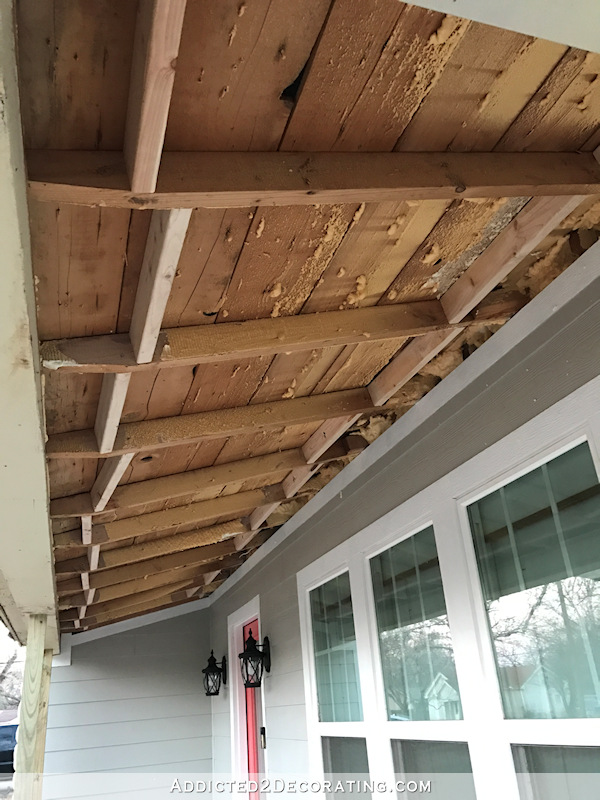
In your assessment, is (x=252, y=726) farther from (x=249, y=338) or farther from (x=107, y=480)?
(x=249, y=338)

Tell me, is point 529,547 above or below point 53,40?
below

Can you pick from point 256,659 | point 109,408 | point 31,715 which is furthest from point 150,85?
point 256,659

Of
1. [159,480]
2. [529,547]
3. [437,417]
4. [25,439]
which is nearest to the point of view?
[25,439]

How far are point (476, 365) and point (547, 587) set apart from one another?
79 centimetres

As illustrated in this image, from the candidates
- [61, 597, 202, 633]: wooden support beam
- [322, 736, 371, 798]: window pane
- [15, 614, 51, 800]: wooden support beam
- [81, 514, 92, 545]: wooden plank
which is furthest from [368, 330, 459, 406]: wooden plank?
[61, 597, 202, 633]: wooden support beam

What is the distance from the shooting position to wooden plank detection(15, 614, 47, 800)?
3270mm

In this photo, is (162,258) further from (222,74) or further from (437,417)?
(437,417)

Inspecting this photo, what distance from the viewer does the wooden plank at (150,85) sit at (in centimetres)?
77

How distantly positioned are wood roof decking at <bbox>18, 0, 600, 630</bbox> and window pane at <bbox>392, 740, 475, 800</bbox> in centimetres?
130

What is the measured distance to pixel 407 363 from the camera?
225 cm

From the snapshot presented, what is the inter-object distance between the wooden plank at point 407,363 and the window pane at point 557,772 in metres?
1.22

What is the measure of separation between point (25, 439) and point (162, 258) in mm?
551

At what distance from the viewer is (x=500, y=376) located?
2158 mm

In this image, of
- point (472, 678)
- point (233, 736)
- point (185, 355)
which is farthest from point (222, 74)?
point (233, 736)
